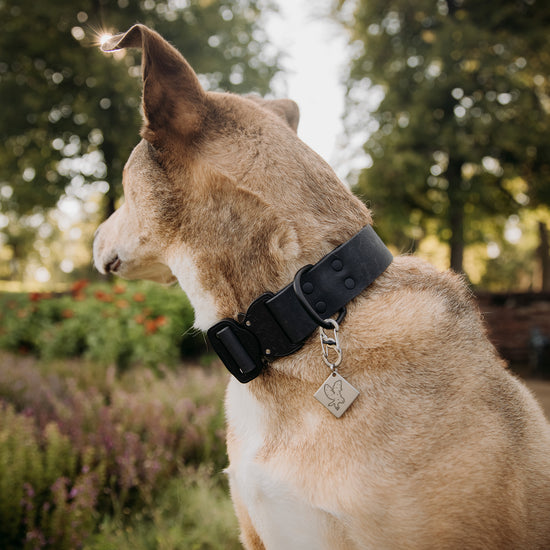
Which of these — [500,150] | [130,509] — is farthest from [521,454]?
[500,150]

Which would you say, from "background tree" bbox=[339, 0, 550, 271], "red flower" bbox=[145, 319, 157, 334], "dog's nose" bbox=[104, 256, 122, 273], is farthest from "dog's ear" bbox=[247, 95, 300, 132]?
"background tree" bbox=[339, 0, 550, 271]

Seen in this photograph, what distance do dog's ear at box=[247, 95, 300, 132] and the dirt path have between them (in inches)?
233

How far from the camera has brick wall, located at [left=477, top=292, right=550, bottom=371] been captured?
393 inches

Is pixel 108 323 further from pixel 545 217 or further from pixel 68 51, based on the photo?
pixel 545 217

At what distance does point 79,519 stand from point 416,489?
7.54 ft

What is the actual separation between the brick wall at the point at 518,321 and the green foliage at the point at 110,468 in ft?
25.6

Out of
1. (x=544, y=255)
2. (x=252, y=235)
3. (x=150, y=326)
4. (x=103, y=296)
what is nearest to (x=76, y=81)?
(x=103, y=296)

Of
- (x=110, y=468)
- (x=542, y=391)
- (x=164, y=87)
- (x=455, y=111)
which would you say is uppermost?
(x=164, y=87)

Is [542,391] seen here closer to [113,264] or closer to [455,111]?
[455,111]

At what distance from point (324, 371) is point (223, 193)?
764 mm

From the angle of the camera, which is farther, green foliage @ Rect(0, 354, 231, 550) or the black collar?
green foliage @ Rect(0, 354, 231, 550)

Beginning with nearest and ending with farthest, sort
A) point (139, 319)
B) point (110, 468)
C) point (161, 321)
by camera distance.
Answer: point (110, 468) → point (161, 321) → point (139, 319)

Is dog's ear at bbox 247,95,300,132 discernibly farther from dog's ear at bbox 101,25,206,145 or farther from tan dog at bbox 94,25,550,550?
dog's ear at bbox 101,25,206,145

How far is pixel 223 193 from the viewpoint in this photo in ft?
5.67
